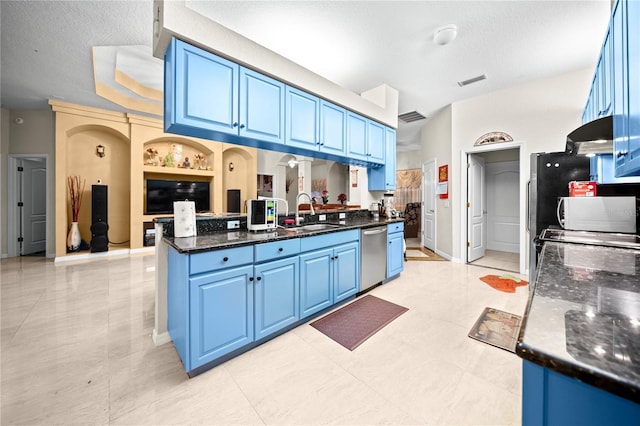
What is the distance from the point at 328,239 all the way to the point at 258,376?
1305mm

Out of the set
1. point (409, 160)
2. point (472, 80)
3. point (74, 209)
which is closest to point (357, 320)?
point (472, 80)

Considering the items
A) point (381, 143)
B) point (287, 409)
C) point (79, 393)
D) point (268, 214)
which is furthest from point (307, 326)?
point (381, 143)

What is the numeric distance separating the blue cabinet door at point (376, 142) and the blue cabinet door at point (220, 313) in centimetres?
263

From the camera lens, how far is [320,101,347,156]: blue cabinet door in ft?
9.79

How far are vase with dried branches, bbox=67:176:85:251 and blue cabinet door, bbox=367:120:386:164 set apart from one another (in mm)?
5960

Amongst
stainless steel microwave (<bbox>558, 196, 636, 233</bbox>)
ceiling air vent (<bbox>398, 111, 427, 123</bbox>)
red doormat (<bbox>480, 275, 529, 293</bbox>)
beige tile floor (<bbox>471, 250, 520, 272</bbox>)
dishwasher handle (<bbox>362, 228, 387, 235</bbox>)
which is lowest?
red doormat (<bbox>480, 275, 529, 293</bbox>)

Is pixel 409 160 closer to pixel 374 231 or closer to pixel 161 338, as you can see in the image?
pixel 374 231

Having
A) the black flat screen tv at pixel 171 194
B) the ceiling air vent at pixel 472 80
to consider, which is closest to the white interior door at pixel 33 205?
the black flat screen tv at pixel 171 194

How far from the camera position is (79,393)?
5.15ft

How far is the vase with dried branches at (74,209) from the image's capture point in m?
5.02

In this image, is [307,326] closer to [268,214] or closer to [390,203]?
[268,214]

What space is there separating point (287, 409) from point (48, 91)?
20.3 feet

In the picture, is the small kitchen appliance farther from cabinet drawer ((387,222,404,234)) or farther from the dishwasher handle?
cabinet drawer ((387,222,404,234))

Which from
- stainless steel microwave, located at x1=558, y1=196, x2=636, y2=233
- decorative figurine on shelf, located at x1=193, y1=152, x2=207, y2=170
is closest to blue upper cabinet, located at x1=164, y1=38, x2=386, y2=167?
stainless steel microwave, located at x1=558, y1=196, x2=636, y2=233
